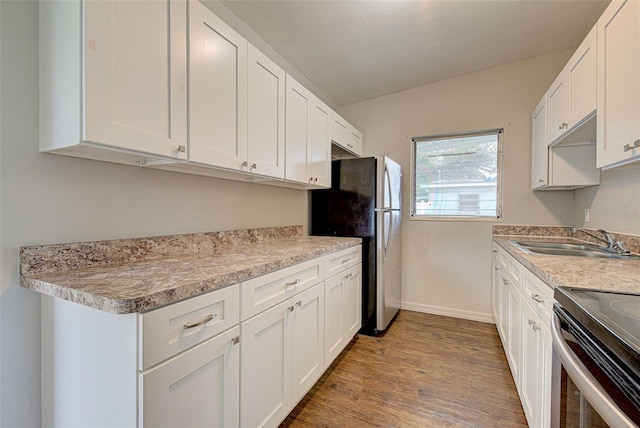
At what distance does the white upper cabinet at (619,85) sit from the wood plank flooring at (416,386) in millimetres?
1509

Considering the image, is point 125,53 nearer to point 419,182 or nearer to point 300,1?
point 300,1

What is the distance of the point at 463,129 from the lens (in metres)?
3.12

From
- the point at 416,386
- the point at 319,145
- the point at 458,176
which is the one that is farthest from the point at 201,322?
the point at 458,176

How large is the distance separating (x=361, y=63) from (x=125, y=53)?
213 centimetres

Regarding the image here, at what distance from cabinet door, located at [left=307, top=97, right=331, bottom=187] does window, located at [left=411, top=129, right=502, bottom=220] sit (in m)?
1.31

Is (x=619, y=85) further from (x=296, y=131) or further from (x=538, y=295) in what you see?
(x=296, y=131)

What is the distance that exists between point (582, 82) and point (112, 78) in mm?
2390

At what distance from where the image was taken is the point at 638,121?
1.13m

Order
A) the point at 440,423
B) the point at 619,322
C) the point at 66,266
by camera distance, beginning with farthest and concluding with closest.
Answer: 1. the point at 440,423
2. the point at 66,266
3. the point at 619,322

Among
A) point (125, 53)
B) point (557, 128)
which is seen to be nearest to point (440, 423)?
point (557, 128)

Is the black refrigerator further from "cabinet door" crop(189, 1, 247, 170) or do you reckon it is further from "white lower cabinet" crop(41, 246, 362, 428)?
"cabinet door" crop(189, 1, 247, 170)

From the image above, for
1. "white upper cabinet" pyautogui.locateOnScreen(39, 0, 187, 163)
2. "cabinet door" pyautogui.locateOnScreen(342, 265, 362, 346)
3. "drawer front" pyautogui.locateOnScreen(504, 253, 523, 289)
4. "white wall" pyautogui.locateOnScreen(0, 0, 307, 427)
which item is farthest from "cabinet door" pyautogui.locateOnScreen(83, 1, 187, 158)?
"drawer front" pyautogui.locateOnScreen(504, 253, 523, 289)

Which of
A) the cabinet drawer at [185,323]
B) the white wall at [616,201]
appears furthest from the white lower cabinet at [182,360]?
the white wall at [616,201]

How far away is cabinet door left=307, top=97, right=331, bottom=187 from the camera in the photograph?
2.31 metres
